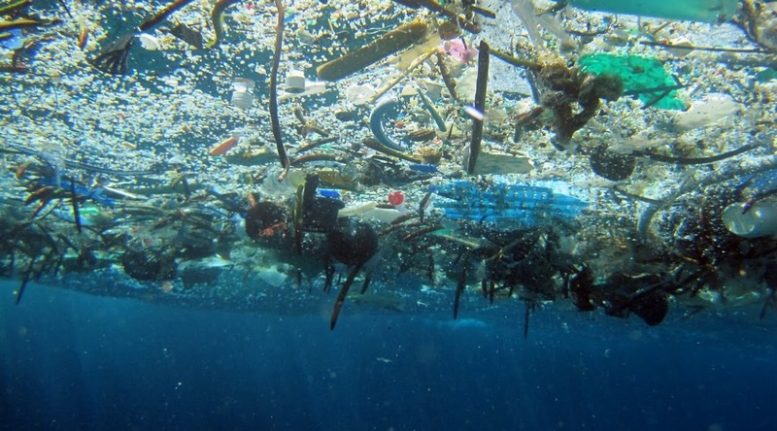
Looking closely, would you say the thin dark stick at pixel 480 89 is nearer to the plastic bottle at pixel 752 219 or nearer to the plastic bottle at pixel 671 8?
the plastic bottle at pixel 671 8

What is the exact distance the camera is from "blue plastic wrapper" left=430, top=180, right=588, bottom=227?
7.86m

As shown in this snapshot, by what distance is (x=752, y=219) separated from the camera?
6.13 meters

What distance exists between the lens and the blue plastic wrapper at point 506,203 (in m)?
7.86

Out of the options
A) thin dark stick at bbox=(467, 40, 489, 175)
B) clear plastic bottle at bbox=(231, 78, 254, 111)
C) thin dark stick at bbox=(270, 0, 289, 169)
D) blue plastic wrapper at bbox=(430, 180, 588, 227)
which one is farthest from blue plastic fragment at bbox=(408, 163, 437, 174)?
thin dark stick at bbox=(270, 0, 289, 169)

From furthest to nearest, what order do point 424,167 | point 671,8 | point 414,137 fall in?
point 424,167 → point 414,137 → point 671,8

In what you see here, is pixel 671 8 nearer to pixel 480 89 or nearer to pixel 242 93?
pixel 480 89

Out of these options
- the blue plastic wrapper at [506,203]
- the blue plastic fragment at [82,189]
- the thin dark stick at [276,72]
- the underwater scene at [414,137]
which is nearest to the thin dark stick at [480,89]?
the underwater scene at [414,137]

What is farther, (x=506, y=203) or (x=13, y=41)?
(x=506, y=203)

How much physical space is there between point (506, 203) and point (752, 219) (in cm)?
360

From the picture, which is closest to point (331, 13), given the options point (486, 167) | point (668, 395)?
point (486, 167)

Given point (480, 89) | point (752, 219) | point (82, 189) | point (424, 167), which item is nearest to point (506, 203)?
point (424, 167)

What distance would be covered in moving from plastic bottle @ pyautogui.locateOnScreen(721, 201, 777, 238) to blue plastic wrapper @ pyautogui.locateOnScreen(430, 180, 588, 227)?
2237mm

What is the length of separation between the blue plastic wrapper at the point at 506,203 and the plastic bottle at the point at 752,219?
2.24 m

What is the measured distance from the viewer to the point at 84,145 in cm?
754
